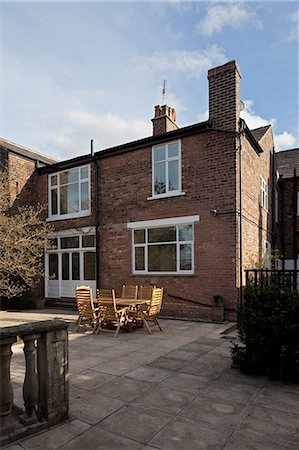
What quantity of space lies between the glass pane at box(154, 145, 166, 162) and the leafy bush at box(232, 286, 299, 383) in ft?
23.9

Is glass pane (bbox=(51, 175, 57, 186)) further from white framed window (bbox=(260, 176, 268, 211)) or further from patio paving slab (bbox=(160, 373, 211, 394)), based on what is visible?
patio paving slab (bbox=(160, 373, 211, 394))

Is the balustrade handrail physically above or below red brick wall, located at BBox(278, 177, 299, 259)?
below

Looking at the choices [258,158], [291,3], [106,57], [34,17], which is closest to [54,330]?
[34,17]

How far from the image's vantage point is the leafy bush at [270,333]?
Result: 4.28 meters

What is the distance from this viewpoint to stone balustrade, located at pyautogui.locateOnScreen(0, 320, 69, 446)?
287 cm

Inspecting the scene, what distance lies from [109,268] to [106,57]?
7.38 metres

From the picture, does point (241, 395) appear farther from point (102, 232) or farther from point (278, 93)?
point (102, 232)

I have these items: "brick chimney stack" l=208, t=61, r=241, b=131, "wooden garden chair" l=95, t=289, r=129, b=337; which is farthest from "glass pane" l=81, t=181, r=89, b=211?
"wooden garden chair" l=95, t=289, r=129, b=337

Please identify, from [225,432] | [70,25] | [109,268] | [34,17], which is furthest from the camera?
[109,268]

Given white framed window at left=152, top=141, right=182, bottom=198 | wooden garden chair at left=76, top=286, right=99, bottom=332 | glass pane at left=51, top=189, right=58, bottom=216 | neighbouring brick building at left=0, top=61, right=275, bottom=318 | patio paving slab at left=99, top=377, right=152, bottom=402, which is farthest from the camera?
glass pane at left=51, top=189, right=58, bottom=216

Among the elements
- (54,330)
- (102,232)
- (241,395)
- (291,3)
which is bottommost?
(241,395)

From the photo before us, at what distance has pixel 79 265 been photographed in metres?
13.2

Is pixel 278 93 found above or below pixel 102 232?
above

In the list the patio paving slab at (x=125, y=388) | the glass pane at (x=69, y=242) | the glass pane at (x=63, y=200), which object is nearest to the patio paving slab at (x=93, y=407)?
the patio paving slab at (x=125, y=388)
